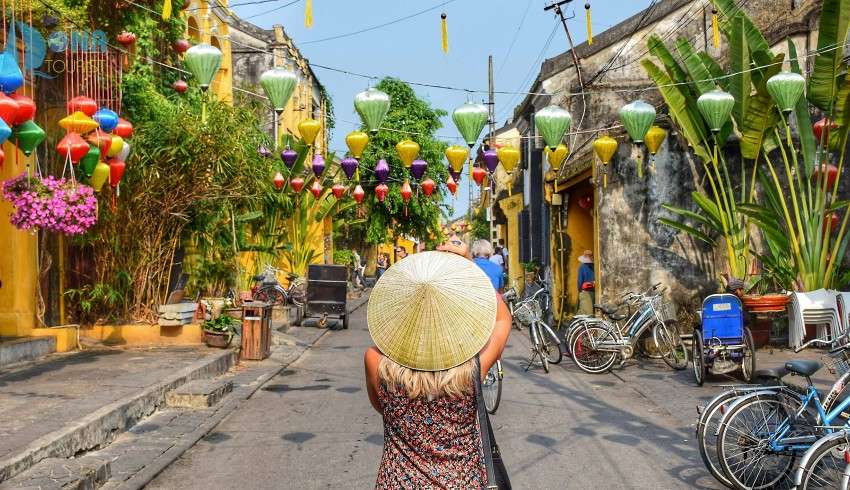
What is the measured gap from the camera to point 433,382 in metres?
3.37

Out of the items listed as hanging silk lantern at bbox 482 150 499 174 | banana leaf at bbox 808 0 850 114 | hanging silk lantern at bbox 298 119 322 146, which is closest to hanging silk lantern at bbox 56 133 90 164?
hanging silk lantern at bbox 298 119 322 146

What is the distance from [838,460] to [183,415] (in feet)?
21.6

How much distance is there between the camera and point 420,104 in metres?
38.4

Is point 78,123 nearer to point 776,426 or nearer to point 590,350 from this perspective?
point 590,350

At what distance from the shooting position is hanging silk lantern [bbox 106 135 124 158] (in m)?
10.4

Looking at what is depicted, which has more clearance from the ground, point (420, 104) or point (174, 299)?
point (420, 104)

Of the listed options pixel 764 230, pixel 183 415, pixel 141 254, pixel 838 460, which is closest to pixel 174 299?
pixel 141 254

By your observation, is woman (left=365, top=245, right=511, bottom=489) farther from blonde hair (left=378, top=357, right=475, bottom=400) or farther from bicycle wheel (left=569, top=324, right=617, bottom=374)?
bicycle wheel (left=569, top=324, right=617, bottom=374)

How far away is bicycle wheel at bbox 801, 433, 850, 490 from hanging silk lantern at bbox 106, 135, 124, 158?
27.5ft

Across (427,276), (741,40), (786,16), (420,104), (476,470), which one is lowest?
(476,470)

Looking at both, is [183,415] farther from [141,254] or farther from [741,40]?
[741,40]

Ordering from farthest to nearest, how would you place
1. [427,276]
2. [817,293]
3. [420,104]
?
1. [420,104]
2. [817,293]
3. [427,276]

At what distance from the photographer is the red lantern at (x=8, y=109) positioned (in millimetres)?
7297

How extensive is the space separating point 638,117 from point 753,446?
6.54 m
